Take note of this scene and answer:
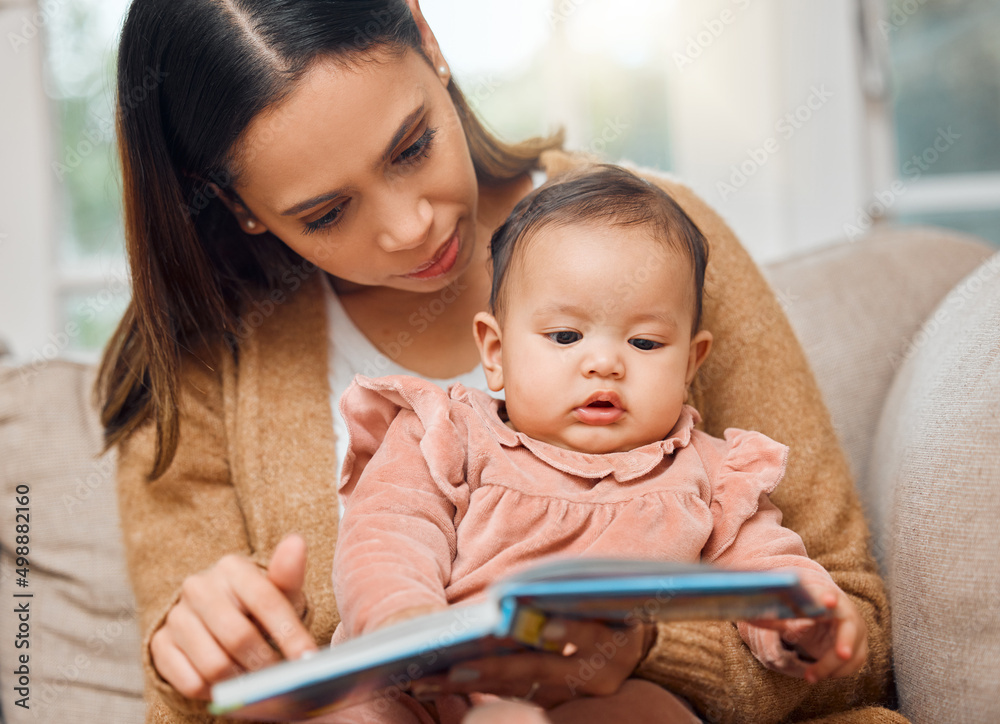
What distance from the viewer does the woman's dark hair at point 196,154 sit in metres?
0.86

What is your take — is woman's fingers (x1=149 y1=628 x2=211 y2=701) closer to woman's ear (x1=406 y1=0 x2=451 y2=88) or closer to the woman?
the woman

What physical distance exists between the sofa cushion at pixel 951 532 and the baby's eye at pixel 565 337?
0.42 meters

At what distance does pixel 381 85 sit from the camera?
2.85 feet

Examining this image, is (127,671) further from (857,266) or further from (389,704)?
(857,266)

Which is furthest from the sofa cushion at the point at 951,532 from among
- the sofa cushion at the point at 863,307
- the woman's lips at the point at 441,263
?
the woman's lips at the point at 441,263

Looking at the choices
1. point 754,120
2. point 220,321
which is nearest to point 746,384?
point 220,321

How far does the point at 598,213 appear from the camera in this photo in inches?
32.3

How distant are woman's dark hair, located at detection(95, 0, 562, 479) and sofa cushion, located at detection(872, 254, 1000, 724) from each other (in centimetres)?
62

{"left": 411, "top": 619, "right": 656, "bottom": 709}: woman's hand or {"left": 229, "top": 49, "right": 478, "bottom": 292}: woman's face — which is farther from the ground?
{"left": 229, "top": 49, "right": 478, "bottom": 292}: woman's face

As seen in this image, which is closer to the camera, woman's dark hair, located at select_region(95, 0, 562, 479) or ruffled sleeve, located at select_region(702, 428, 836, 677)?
ruffled sleeve, located at select_region(702, 428, 836, 677)

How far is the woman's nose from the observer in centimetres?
91

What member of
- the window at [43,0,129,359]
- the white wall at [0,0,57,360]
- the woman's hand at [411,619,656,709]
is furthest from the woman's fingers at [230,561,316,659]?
the white wall at [0,0,57,360]

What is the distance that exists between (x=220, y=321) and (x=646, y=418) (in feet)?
1.99

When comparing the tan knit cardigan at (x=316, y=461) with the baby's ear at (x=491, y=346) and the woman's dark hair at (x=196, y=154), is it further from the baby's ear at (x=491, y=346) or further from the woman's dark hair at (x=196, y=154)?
the baby's ear at (x=491, y=346)
